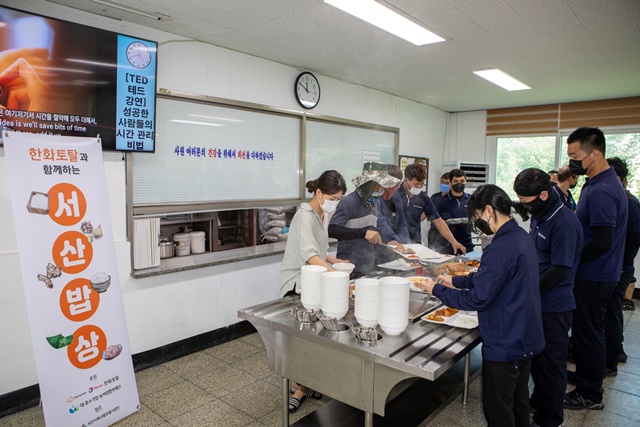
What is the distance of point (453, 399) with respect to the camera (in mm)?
2885

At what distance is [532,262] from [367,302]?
2.57ft

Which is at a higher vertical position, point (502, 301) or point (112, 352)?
point (502, 301)

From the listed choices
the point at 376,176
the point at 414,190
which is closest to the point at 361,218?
the point at 376,176

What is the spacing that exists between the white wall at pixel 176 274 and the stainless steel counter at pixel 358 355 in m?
1.63

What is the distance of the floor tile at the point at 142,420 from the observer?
2.67 metres

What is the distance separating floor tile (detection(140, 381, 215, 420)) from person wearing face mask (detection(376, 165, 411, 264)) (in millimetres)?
1760

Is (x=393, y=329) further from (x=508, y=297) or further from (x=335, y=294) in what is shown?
(x=508, y=297)

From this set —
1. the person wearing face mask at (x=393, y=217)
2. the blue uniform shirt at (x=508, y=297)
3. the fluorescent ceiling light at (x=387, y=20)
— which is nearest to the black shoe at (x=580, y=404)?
the blue uniform shirt at (x=508, y=297)

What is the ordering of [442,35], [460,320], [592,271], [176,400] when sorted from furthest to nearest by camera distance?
1. [442,35]
2. [176,400]
3. [592,271]
4. [460,320]

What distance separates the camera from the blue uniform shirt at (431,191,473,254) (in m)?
4.70

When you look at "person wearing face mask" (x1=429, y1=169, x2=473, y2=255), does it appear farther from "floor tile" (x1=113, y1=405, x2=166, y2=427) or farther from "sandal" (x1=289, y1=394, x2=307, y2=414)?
"floor tile" (x1=113, y1=405, x2=166, y2=427)

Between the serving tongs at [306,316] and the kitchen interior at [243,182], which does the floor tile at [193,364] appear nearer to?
the kitchen interior at [243,182]

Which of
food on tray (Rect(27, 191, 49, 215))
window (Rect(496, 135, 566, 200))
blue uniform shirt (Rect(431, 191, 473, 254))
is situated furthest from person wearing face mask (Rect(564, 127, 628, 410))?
window (Rect(496, 135, 566, 200))

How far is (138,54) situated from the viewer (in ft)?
10.4
